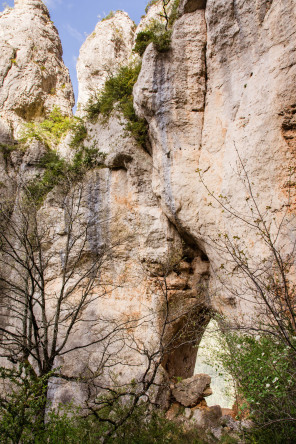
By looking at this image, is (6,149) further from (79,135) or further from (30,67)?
(30,67)

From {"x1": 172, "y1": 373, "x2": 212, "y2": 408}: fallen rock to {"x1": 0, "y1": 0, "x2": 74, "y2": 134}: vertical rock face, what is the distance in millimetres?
12417

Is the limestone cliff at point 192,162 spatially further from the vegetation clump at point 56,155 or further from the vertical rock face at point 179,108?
the vegetation clump at point 56,155

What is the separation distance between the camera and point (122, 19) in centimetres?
1673

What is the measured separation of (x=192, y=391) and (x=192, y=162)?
239 inches

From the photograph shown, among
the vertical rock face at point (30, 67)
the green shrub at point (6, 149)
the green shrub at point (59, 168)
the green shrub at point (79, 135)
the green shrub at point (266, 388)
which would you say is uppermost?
the vertical rock face at point (30, 67)

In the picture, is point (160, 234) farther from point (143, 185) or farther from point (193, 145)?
point (193, 145)

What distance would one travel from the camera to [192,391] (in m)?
7.80

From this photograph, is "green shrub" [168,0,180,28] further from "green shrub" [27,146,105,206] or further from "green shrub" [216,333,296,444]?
"green shrub" [216,333,296,444]

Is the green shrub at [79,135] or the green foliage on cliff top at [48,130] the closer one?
the green shrub at [79,135]

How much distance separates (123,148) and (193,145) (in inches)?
98.4

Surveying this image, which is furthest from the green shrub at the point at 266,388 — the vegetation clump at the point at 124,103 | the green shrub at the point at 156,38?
the green shrub at the point at 156,38

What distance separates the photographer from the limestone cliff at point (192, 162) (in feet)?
20.0

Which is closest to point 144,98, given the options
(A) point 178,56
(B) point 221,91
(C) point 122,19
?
(A) point 178,56

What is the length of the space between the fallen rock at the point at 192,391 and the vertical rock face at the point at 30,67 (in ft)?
40.7
